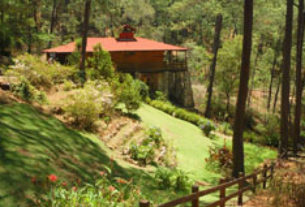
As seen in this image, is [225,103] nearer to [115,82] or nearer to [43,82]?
[115,82]

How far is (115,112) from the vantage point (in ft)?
54.7

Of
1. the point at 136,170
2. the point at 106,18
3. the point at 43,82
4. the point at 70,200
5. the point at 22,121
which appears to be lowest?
the point at 136,170

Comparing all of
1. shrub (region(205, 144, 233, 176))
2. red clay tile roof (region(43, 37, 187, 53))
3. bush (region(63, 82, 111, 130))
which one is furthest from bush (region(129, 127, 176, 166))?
red clay tile roof (region(43, 37, 187, 53))

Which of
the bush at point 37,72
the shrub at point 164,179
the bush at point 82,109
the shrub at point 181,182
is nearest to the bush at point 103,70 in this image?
the bush at point 37,72

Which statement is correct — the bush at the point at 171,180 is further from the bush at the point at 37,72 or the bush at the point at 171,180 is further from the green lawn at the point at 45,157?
the bush at the point at 37,72

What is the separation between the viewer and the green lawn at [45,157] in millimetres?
6297

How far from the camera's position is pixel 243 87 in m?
12.1

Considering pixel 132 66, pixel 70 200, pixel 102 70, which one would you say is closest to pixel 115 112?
pixel 102 70

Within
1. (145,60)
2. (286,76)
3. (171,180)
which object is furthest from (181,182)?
(145,60)

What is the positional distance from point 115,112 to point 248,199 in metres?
9.11

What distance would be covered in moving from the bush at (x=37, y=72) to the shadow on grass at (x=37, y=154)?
11.1 feet

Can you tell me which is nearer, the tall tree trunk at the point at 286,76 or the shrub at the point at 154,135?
the shrub at the point at 154,135

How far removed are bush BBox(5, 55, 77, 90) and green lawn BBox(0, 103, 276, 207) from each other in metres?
3.46

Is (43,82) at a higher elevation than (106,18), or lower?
lower
